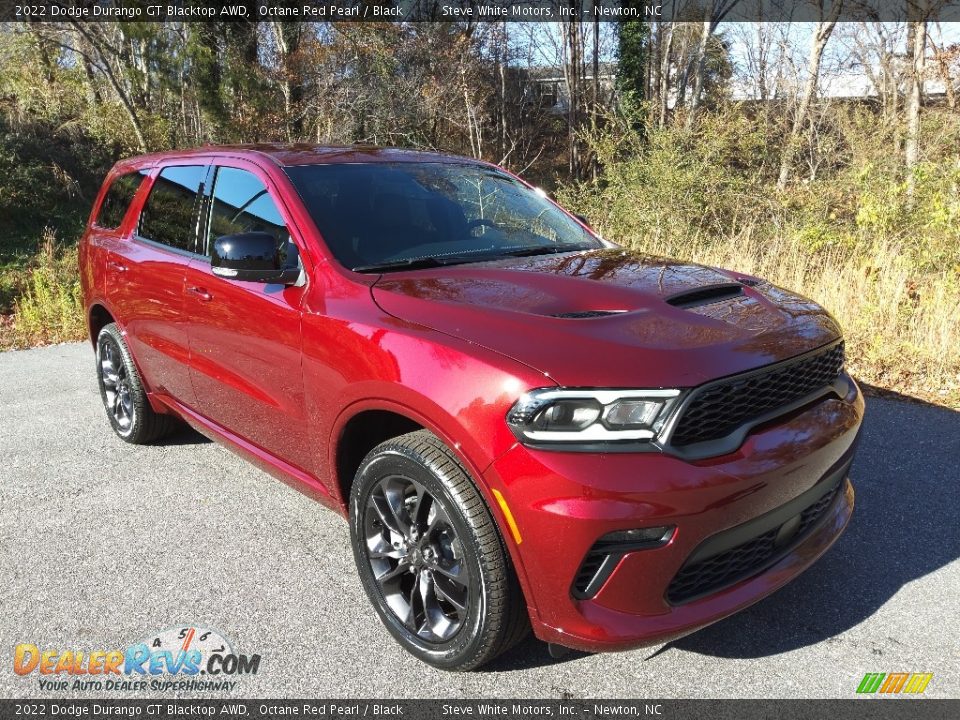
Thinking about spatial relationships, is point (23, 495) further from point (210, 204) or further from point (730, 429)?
point (730, 429)

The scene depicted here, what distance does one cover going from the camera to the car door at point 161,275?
12.5 ft

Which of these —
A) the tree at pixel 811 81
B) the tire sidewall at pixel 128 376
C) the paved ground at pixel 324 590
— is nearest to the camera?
the paved ground at pixel 324 590

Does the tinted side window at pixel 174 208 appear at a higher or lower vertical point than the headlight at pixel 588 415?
higher

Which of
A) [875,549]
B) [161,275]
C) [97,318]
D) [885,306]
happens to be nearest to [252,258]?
[161,275]

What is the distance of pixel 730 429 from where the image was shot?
2209 millimetres

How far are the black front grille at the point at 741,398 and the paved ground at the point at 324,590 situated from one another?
90 cm

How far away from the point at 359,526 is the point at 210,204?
6.46ft

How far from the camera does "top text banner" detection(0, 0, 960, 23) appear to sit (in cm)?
1645

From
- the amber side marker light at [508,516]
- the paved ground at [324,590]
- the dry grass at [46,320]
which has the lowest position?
the paved ground at [324,590]

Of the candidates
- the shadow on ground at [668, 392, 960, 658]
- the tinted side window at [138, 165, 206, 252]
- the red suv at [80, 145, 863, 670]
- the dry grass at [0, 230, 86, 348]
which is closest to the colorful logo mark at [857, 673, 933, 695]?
the shadow on ground at [668, 392, 960, 658]

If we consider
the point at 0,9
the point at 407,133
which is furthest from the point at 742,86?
the point at 0,9

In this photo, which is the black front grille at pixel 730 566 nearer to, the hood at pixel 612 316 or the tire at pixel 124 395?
the hood at pixel 612 316

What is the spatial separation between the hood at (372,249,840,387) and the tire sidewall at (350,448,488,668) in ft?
1.55

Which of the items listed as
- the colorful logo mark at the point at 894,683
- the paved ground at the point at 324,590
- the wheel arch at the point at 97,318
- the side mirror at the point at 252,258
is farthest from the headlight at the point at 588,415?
the wheel arch at the point at 97,318
